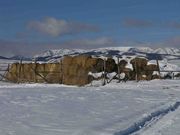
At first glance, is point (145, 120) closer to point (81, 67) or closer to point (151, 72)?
point (81, 67)

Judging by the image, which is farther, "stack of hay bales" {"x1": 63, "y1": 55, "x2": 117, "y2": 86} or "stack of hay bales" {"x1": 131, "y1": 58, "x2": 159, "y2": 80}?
"stack of hay bales" {"x1": 131, "y1": 58, "x2": 159, "y2": 80}

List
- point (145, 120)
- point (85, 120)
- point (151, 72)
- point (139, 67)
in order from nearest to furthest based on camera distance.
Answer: point (85, 120), point (145, 120), point (151, 72), point (139, 67)

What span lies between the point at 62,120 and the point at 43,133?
2.36 metres

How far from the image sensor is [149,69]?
40312mm

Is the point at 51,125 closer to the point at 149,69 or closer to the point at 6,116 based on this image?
the point at 6,116

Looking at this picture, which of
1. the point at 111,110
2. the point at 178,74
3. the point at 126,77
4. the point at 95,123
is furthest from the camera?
the point at 178,74

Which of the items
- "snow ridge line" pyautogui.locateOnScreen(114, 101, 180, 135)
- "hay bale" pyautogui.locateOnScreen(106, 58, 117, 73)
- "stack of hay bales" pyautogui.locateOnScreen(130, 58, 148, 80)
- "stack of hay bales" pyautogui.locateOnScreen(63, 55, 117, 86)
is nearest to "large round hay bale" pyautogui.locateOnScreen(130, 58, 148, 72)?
"stack of hay bales" pyautogui.locateOnScreen(130, 58, 148, 80)

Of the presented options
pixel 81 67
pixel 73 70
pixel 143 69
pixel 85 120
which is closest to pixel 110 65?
pixel 81 67

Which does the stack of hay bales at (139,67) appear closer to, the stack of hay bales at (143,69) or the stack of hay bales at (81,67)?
the stack of hay bales at (143,69)

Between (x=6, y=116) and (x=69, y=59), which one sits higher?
(x=69, y=59)

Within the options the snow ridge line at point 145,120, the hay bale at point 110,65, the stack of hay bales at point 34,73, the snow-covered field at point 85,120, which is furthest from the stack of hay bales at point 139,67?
the snow-covered field at point 85,120

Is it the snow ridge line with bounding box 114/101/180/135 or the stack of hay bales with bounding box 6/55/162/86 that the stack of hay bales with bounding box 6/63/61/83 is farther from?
the snow ridge line with bounding box 114/101/180/135

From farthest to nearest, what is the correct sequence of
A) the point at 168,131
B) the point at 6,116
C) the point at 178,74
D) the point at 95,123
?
the point at 178,74, the point at 6,116, the point at 95,123, the point at 168,131

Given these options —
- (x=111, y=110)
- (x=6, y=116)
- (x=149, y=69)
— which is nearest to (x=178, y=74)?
(x=149, y=69)
